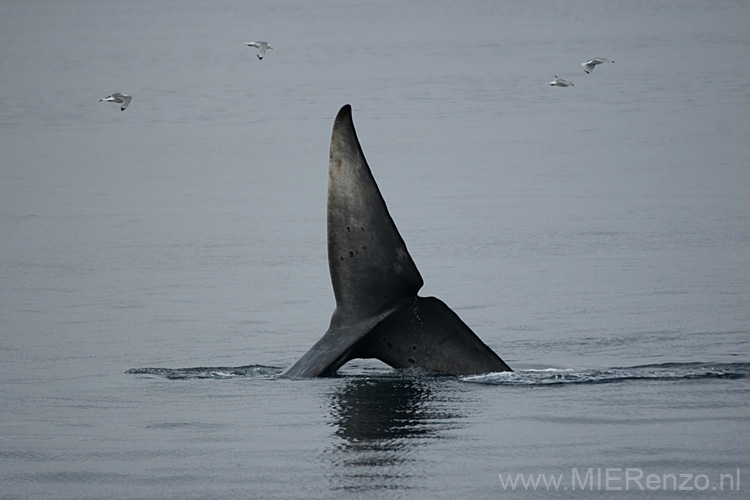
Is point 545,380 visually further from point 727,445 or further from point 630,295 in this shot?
point 630,295

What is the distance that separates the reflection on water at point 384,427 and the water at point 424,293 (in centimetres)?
2

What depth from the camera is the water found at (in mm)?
6723

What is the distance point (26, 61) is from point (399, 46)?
74.7ft

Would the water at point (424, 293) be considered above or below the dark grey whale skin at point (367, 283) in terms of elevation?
below

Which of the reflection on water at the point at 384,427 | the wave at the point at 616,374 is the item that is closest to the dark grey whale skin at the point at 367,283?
the reflection on water at the point at 384,427

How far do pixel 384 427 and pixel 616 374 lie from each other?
189 cm

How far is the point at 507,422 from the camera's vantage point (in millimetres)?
7348

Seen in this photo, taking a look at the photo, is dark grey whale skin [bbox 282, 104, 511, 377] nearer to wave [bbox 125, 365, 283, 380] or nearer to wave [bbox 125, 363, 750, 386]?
wave [bbox 125, 363, 750, 386]

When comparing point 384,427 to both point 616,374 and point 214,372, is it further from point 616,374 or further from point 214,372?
point 214,372

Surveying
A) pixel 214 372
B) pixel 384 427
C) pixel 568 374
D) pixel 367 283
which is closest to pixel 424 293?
pixel 214 372

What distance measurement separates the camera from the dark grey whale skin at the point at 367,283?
7590 millimetres

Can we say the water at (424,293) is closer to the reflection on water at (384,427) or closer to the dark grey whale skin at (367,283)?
the reflection on water at (384,427)

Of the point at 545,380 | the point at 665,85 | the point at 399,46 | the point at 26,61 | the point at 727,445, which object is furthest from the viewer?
the point at 399,46

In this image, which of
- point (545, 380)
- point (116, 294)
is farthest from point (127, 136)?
point (545, 380)
